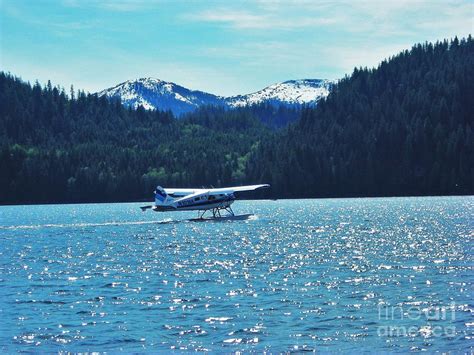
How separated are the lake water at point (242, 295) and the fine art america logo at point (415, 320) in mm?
86

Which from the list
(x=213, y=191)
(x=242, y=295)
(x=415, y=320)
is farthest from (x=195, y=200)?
(x=415, y=320)

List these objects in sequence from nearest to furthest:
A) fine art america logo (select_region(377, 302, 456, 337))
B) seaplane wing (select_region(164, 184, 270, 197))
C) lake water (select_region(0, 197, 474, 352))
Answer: lake water (select_region(0, 197, 474, 352)) → fine art america logo (select_region(377, 302, 456, 337)) → seaplane wing (select_region(164, 184, 270, 197))

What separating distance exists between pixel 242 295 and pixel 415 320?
36.6ft

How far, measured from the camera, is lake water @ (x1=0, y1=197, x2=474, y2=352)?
32469mm

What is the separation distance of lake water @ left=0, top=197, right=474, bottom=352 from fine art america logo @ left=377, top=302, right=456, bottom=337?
86mm

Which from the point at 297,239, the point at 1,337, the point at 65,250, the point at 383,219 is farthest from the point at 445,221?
the point at 1,337

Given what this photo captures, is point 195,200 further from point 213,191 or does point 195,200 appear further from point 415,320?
point 415,320

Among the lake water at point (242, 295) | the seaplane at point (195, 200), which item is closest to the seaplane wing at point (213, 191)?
the seaplane at point (195, 200)

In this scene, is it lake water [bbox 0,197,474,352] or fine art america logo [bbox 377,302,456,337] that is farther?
fine art america logo [bbox 377,302,456,337]

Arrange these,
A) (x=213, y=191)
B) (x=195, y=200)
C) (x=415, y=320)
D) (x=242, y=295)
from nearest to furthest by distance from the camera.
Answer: (x=415, y=320) < (x=242, y=295) < (x=195, y=200) < (x=213, y=191)

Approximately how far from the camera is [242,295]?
4300 centimetres

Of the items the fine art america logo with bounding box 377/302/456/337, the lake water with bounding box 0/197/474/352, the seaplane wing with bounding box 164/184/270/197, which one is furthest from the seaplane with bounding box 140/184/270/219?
the fine art america logo with bounding box 377/302/456/337

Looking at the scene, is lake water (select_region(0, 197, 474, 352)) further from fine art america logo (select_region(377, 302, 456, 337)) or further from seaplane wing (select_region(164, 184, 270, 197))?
seaplane wing (select_region(164, 184, 270, 197))

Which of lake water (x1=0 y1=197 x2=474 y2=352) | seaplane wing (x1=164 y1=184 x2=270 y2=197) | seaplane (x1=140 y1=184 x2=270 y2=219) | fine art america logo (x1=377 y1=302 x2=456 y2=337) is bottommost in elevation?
fine art america logo (x1=377 y1=302 x2=456 y2=337)
